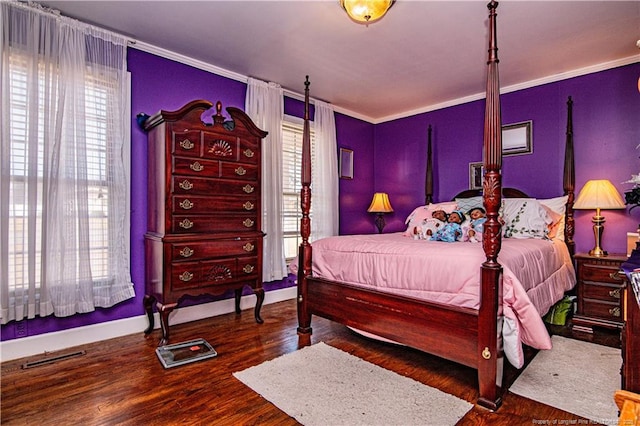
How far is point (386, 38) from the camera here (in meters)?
2.82

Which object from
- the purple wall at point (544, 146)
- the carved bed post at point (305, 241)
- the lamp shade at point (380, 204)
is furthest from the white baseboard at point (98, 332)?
the purple wall at point (544, 146)

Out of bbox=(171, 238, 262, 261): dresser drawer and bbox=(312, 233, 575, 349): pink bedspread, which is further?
bbox=(171, 238, 262, 261): dresser drawer

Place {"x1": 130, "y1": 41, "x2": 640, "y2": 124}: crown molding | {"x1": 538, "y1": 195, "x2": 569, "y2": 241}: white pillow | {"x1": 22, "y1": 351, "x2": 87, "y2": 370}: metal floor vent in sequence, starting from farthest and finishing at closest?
{"x1": 538, "y1": 195, "x2": 569, "y2": 241}: white pillow < {"x1": 130, "y1": 41, "x2": 640, "y2": 124}: crown molding < {"x1": 22, "y1": 351, "x2": 87, "y2": 370}: metal floor vent

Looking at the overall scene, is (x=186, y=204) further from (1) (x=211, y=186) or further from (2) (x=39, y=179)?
(2) (x=39, y=179)

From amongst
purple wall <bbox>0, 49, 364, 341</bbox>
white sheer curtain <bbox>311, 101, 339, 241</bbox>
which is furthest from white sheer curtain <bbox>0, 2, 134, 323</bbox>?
white sheer curtain <bbox>311, 101, 339, 241</bbox>

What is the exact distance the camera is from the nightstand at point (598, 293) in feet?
9.13

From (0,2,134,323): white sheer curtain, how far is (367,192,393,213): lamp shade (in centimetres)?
312

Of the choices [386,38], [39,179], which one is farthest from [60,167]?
[386,38]

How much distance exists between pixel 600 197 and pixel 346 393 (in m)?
2.77

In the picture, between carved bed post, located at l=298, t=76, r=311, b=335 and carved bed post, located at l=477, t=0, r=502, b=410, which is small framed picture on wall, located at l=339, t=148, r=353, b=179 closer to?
carved bed post, located at l=298, t=76, r=311, b=335

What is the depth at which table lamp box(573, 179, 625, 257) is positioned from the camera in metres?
2.91

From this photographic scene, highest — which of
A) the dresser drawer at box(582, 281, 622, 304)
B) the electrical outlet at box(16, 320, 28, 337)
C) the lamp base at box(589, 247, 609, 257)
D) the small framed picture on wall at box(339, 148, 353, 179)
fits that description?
the small framed picture on wall at box(339, 148, 353, 179)

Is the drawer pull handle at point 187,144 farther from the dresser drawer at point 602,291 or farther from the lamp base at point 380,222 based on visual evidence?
the dresser drawer at point 602,291

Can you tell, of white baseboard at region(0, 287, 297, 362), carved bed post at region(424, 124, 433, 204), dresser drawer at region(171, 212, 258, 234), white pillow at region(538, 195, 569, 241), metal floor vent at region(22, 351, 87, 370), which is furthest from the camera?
carved bed post at region(424, 124, 433, 204)
